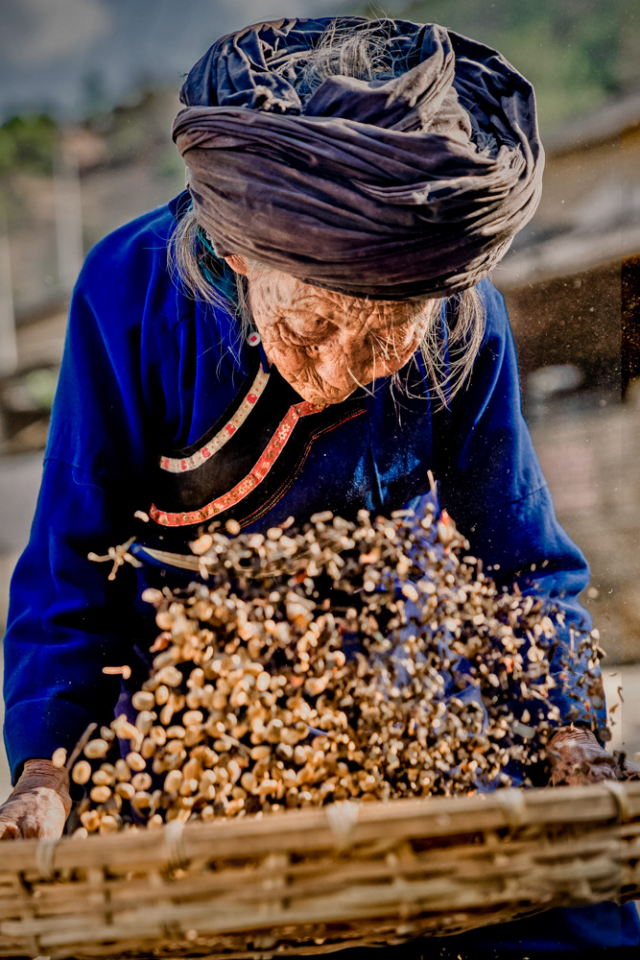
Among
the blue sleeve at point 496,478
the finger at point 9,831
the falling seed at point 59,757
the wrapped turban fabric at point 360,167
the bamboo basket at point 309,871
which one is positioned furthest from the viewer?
the blue sleeve at point 496,478

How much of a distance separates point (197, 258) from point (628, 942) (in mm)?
1372

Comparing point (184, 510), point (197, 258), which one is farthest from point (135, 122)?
point (184, 510)

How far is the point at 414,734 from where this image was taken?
1.28 metres

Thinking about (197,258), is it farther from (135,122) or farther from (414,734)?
(414,734)

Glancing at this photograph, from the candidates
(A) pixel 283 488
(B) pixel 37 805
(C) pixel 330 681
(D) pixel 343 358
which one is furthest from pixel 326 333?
(B) pixel 37 805

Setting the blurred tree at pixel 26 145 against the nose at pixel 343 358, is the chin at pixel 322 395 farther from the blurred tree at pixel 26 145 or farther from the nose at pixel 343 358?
the blurred tree at pixel 26 145

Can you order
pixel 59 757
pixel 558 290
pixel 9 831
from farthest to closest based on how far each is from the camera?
pixel 558 290
pixel 59 757
pixel 9 831

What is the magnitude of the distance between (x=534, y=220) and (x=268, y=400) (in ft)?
1.86

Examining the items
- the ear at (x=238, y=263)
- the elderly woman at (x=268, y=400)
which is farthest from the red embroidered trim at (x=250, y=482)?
the ear at (x=238, y=263)

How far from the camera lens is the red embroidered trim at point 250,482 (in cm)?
132

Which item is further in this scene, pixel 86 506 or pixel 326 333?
pixel 86 506

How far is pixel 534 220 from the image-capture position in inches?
53.2

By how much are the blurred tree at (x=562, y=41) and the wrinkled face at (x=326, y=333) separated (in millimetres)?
471

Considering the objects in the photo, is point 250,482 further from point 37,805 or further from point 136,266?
point 37,805
